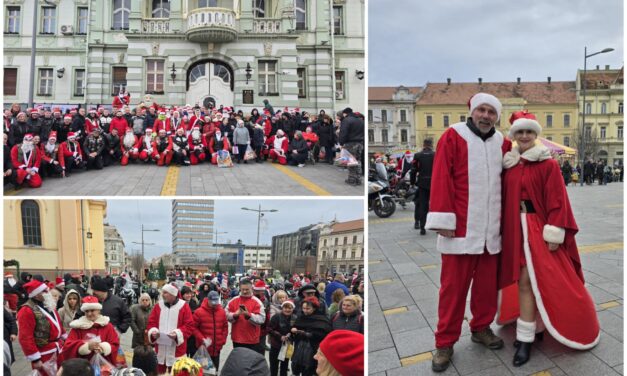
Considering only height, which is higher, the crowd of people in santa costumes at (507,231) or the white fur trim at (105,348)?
the crowd of people in santa costumes at (507,231)

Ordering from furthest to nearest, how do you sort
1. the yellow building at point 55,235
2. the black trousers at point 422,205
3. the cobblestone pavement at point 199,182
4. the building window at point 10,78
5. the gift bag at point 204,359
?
1. the building window at point 10,78
2. the black trousers at point 422,205
3. the cobblestone pavement at point 199,182
4. the yellow building at point 55,235
5. the gift bag at point 204,359

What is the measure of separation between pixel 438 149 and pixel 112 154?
668 centimetres

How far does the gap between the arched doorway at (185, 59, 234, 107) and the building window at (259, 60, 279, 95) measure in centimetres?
106

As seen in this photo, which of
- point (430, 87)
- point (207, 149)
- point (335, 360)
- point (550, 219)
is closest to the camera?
point (335, 360)

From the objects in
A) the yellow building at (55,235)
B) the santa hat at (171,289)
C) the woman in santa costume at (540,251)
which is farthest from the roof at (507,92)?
the woman in santa costume at (540,251)

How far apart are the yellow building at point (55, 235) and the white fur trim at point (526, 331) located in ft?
13.3

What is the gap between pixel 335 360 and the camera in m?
2.66

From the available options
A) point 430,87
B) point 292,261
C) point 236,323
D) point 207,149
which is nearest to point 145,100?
point 207,149

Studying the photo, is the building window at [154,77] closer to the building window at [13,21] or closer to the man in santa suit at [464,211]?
the building window at [13,21]

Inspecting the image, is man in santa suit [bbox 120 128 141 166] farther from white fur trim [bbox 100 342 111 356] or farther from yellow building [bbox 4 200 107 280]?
white fur trim [bbox 100 342 111 356]

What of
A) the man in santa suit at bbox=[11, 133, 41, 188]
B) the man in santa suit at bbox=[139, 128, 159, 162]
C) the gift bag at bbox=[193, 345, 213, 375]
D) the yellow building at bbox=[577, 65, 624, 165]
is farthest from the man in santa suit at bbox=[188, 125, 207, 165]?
the yellow building at bbox=[577, 65, 624, 165]

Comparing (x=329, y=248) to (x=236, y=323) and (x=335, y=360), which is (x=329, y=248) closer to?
(x=236, y=323)

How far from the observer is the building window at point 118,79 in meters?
18.3

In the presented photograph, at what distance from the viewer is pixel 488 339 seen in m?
3.58
